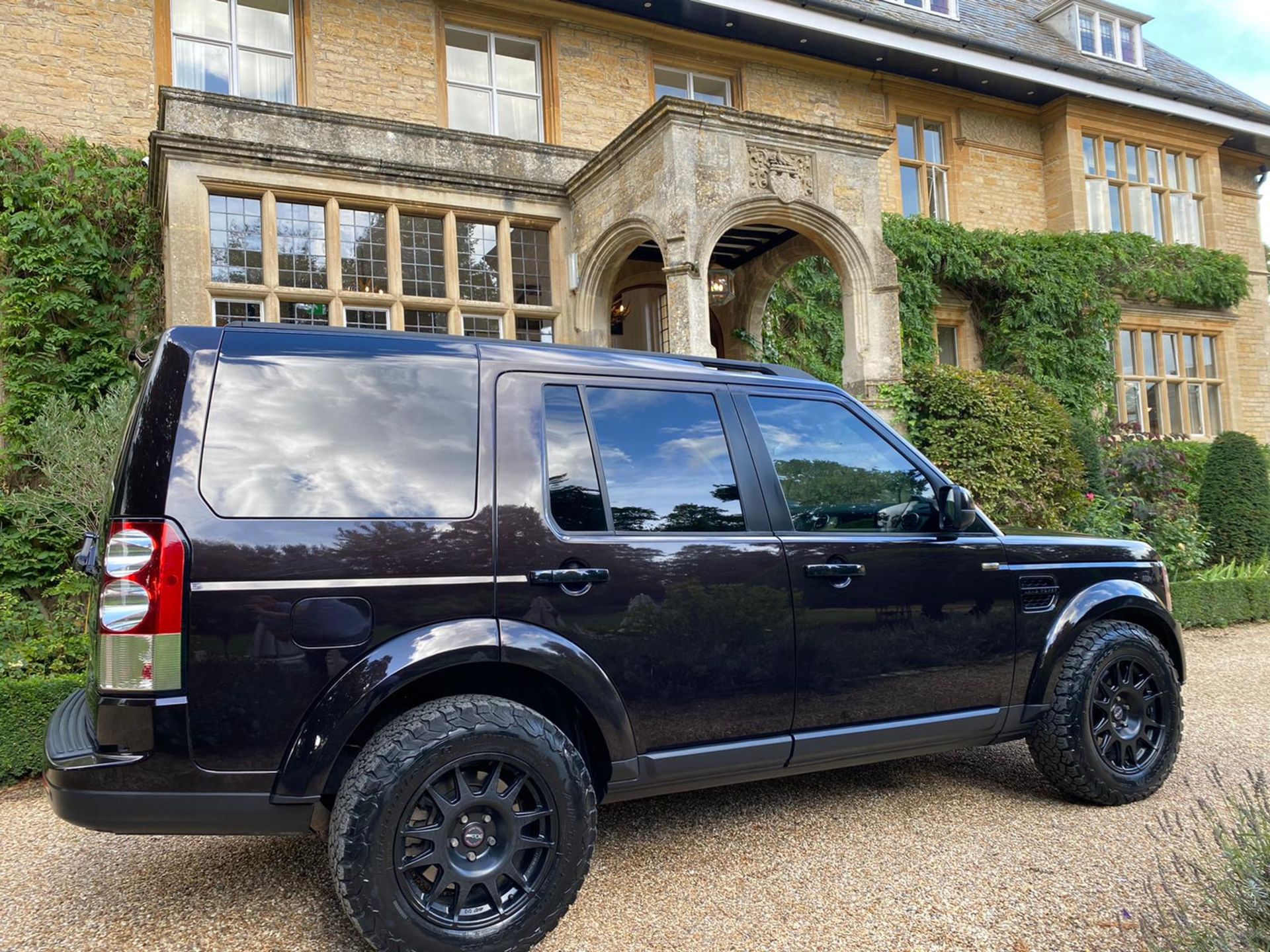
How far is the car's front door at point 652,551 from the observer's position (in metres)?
2.74

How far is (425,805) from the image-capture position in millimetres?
2494

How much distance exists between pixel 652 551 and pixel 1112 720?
2.32 meters

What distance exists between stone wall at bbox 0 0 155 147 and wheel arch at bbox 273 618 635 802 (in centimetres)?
909

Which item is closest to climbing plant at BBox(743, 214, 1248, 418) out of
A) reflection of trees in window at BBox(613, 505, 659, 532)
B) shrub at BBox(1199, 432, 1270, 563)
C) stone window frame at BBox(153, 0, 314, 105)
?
shrub at BBox(1199, 432, 1270, 563)

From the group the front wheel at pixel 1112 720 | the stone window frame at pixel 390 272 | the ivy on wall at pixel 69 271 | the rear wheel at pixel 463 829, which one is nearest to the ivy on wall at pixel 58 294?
the ivy on wall at pixel 69 271

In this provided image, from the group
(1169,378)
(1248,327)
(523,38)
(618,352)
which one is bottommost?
(618,352)

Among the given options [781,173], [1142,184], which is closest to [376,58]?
[781,173]

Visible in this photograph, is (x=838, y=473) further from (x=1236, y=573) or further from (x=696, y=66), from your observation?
(x=696, y=66)

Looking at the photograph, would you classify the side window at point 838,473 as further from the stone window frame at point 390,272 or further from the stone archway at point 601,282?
the stone archway at point 601,282

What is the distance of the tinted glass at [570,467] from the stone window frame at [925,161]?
12.8 m

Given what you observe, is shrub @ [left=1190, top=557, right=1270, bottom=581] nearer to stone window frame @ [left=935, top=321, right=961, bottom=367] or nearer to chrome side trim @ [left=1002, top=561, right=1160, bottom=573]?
stone window frame @ [left=935, top=321, right=961, bottom=367]

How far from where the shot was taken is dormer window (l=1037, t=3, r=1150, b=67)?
16.6 meters

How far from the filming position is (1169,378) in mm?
16297

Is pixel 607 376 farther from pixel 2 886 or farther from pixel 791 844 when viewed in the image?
pixel 2 886
